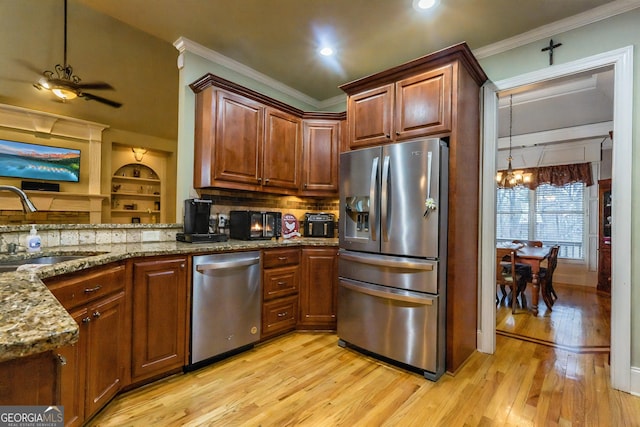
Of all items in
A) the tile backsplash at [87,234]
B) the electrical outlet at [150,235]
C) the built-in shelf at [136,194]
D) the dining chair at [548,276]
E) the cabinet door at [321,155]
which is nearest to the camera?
the tile backsplash at [87,234]

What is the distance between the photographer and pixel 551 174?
5.67m

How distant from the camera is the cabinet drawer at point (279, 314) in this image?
8.81 ft

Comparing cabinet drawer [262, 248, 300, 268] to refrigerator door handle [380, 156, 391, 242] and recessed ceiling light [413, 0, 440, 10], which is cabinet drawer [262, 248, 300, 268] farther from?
recessed ceiling light [413, 0, 440, 10]

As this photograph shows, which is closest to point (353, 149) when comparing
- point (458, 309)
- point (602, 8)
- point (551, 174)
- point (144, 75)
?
point (458, 309)

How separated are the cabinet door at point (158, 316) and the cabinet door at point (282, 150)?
4.41ft

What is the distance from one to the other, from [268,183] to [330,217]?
83 centimetres

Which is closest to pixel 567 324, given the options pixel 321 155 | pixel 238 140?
pixel 321 155

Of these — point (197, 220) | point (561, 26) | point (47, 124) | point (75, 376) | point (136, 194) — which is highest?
point (561, 26)

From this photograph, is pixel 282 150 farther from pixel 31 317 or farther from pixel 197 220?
pixel 31 317

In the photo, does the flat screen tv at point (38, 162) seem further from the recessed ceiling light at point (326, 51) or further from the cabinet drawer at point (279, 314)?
the recessed ceiling light at point (326, 51)

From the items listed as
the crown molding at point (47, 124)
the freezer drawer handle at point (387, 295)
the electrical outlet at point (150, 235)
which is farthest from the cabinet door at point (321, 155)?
the crown molding at point (47, 124)

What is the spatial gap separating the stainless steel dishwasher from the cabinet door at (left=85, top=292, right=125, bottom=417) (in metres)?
0.46

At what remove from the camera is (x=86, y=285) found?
5.07 ft

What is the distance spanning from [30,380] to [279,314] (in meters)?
2.25
